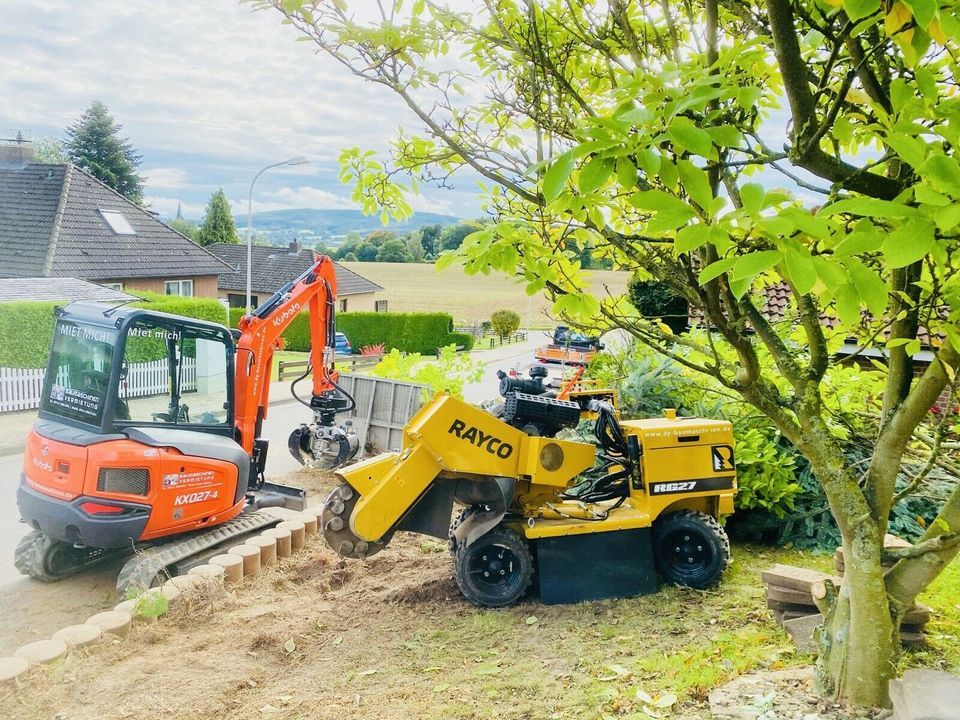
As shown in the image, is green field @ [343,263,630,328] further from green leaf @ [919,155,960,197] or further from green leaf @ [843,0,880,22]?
green leaf @ [919,155,960,197]

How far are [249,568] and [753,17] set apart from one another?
536cm

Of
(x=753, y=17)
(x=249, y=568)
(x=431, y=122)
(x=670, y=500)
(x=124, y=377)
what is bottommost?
(x=249, y=568)

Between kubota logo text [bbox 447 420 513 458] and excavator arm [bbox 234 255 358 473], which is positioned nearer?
kubota logo text [bbox 447 420 513 458]

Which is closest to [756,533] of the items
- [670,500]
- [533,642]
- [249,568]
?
[670,500]

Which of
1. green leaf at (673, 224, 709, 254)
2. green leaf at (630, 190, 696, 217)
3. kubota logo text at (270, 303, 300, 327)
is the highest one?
green leaf at (630, 190, 696, 217)

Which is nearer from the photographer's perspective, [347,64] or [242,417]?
[347,64]

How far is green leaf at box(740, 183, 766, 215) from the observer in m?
1.96

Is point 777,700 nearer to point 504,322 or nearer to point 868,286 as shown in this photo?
point 868,286

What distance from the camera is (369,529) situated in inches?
225

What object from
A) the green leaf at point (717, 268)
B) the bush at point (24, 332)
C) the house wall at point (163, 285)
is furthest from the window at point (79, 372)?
the house wall at point (163, 285)

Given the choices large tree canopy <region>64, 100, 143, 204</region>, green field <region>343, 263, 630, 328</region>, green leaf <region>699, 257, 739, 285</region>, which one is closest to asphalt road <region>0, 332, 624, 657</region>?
green leaf <region>699, 257, 739, 285</region>

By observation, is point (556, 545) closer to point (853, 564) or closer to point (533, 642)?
point (533, 642)

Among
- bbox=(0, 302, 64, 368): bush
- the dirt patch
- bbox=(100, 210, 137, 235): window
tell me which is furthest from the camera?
bbox=(100, 210, 137, 235): window

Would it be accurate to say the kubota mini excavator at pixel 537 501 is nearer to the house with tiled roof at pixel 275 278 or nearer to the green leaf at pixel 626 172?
the green leaf at pixel 626 172
